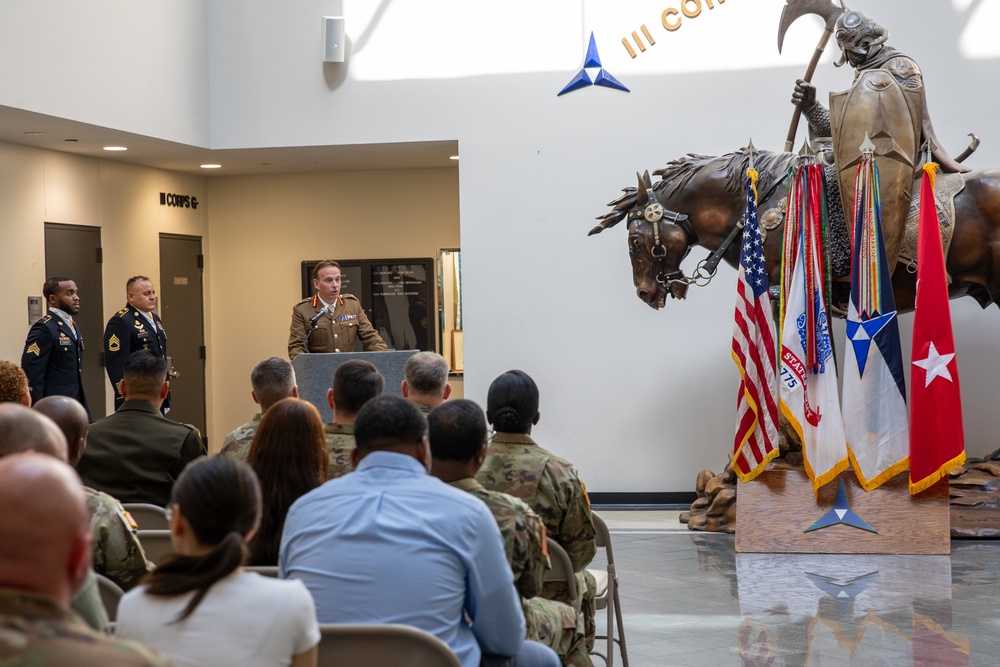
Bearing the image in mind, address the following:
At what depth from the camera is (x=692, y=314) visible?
28.1 feet

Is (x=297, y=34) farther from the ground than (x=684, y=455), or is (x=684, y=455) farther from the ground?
(x=297, y=34)

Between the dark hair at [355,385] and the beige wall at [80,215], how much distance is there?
16.5ft

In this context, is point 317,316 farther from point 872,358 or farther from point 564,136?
point 872,358

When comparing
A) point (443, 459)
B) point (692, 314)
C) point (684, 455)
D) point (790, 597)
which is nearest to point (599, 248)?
point (692, 314)

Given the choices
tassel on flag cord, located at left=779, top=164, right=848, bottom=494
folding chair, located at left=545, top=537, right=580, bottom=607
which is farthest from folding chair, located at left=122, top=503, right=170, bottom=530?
tassel on flag cord, located at left=779, top=164, right=848, bottom=494

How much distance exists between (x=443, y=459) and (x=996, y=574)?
415 cm

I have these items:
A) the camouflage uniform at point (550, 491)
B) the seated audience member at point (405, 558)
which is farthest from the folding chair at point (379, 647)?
the camouflage uniform at point (550, 491)

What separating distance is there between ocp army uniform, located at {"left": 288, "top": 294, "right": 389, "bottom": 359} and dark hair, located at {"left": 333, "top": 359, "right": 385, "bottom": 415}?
3670 millimetres

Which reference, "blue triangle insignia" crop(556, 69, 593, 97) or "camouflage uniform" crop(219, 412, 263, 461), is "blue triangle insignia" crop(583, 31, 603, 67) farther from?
"camouflage uniform" crop(219, 412, 263, 461)

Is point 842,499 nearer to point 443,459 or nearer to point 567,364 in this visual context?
point 567,364

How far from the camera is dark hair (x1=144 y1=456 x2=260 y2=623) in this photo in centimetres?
199

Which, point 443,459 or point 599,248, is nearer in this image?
point 443,459

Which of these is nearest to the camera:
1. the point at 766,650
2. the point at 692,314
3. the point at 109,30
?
the point at 766,650

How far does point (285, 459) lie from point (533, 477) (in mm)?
712
